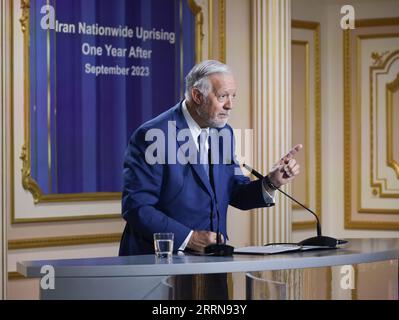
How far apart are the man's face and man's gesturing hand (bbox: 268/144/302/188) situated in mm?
338

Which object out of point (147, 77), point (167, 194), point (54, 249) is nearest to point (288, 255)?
point (167, 194)

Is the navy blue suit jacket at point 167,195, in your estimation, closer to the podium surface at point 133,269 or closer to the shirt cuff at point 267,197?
the shirt cuff at point 267,197

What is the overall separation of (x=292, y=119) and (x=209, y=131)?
9.30 feet

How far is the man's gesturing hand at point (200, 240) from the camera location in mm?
2941

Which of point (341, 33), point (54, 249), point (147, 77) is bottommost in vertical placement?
point (54, 249)

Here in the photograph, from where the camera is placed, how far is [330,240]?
3.04m

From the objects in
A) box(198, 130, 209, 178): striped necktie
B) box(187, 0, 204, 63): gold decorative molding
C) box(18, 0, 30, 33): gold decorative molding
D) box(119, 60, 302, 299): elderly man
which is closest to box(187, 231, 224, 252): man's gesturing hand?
box(119, 60, 302, 299): elderly man

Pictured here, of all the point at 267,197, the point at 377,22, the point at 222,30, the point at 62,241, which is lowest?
the point at 62,241

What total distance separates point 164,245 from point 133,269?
0.24 meters

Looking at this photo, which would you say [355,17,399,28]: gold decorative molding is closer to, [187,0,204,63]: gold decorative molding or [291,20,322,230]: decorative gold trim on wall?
[291,20,322,230]: decorative gold trim on wall

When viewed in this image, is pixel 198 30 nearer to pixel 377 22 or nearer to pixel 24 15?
pixel 24 15

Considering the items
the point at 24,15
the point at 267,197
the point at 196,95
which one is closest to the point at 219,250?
the point at 267,197

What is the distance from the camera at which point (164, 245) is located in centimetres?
278

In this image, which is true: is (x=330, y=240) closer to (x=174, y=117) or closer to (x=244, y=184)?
(x=244, y=184)
